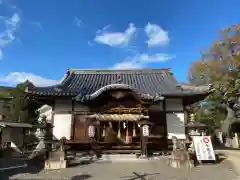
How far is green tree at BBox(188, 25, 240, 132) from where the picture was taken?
2154 centimetres

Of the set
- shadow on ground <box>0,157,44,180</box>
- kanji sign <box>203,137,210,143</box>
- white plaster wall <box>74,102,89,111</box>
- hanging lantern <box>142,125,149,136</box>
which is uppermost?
white plaster wall <box>74,102,89,111</box>

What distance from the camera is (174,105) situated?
1412cm

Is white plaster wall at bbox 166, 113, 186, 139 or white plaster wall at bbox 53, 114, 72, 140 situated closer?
white plaster wall at bbox 53, 114, 72, 140

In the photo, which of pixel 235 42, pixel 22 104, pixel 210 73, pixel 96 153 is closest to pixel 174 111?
pixel 96 153

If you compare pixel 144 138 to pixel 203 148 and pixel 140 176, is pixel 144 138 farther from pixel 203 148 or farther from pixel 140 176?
pixel 140 176

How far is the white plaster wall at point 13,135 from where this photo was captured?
21.4m

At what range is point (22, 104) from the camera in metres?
24.9

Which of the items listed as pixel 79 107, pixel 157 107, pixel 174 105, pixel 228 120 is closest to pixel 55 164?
pixel 79 107

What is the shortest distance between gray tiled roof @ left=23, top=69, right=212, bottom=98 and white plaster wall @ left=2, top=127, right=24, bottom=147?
34.8 ft

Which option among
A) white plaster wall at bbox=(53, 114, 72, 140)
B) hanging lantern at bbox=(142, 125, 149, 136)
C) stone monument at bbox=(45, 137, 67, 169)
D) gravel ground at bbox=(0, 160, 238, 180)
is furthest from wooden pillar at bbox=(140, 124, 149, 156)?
white plaster wall at bbox=(53, 114, 72, 140)

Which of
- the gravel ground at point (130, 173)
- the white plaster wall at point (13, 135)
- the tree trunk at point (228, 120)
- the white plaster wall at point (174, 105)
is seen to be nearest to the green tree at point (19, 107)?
the white plaster wall at point (13, 135)

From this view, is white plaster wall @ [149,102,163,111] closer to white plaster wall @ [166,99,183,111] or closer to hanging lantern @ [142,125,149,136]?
white plaster wall @ [166,99,183,111]

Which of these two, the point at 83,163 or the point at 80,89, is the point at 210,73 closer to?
the point at 80,89

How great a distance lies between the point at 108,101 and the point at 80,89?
273cm
